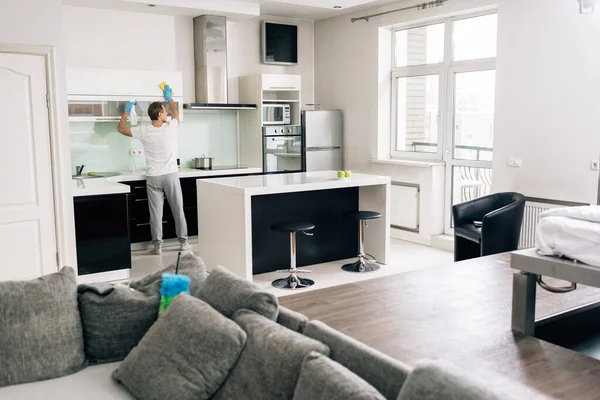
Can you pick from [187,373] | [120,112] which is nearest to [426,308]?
[187,373]

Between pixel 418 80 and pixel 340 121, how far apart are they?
1.33 meters

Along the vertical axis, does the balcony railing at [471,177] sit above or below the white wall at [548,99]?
below

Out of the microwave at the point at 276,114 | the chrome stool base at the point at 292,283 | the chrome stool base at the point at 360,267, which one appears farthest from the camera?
the microwave at the point at 276,114

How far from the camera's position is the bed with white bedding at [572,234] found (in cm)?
199

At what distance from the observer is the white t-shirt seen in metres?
6.51

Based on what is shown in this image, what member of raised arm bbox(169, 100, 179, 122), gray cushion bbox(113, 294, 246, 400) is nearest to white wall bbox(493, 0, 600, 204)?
raised arm bbox(169, 100, 179, 122)

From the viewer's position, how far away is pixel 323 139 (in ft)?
26.7

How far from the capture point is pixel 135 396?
7.50 ft

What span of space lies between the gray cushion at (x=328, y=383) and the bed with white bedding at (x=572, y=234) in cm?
93

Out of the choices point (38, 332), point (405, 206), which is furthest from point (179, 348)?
point (405, 206)

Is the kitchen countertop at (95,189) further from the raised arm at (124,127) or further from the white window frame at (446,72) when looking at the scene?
the white window frame at (446,72)

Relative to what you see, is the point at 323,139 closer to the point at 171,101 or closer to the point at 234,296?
the point at 171,101

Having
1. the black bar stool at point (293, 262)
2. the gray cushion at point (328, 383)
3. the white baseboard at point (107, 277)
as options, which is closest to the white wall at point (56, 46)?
the white baseboard at point (107, 277)

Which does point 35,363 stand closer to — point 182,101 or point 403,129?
point 182,101
